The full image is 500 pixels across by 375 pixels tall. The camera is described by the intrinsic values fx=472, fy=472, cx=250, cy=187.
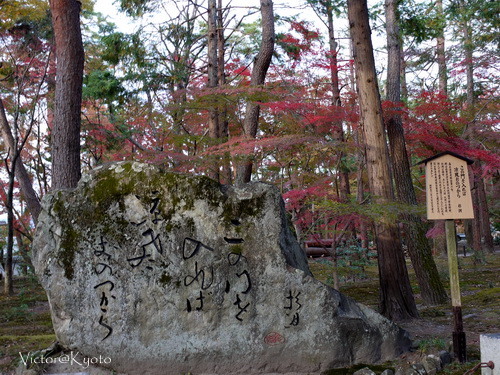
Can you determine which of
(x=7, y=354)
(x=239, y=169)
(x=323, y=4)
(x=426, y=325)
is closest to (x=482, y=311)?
(x=426, y=325)

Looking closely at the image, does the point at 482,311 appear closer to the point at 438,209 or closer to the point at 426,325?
the point at 426,325

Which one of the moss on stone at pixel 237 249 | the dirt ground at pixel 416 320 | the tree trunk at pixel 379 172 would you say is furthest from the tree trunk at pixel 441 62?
the moss on stone at pixel 237 249

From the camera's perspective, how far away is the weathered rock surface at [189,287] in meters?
4.93

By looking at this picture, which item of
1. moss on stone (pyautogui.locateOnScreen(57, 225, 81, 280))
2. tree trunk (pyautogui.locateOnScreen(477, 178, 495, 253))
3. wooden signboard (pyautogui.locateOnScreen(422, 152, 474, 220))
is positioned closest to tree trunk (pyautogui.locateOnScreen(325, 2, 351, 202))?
tree trunk (pyautogui.locateOnScreen(477, 178, 495, 253))

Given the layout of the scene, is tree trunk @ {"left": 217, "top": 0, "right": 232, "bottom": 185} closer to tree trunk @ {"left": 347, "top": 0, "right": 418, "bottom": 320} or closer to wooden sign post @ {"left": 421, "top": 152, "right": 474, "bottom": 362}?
tree trunk @ {"left": 347, "top": 0, "right": 418, "bottom": 320}

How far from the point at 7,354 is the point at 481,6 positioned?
13.2 metres

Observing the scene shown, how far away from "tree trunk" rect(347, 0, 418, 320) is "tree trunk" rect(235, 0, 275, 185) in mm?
2476

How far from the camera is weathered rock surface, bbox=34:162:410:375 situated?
4934 millimetres

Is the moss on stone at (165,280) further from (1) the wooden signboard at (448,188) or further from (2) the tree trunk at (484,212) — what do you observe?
(2) the tree trunk at (484,212)

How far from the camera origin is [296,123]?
34.5 feet

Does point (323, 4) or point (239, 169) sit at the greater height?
point (323, 4)

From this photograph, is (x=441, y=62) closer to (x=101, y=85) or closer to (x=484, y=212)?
(x=484, y=212)

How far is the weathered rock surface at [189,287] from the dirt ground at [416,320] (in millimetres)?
919

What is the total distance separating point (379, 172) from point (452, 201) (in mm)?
2030
